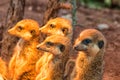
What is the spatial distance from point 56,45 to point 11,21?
1837 millimetres

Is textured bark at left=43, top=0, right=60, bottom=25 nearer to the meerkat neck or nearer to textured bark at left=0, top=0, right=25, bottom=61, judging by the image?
textured bark at left=0, top=0, right=25, bottom=61

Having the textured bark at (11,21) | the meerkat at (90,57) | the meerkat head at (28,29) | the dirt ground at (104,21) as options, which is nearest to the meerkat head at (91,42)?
the meerkat at (90,57)

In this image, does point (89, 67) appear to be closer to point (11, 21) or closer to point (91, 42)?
point (91, 42)

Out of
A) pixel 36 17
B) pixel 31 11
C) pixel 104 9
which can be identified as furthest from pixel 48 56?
pixel 104 9

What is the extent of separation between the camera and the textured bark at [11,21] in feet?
24.5

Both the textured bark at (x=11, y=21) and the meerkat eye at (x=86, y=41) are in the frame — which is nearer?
the meerkat eye at (x=86, y=41)

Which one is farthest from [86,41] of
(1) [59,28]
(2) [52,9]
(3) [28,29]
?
(2) [52,9]

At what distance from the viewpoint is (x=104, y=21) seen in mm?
11008

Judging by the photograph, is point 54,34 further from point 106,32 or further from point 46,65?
point 106,32

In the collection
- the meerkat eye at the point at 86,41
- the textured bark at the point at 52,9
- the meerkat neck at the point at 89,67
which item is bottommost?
the meerkat neck at the point at 89,67

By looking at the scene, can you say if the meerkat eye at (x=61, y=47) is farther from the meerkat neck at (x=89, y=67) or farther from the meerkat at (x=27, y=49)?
the meerkat at (x=27, y=49)

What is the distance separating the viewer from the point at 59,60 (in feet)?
19.2

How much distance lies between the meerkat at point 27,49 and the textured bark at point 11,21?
41.7 inches

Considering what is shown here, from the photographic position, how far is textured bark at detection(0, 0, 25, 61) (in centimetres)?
746
